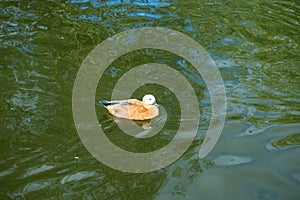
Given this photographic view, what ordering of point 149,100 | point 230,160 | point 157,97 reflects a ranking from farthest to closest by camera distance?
point 157,97 → point 149,100 → point 230,160

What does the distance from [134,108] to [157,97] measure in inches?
21.9

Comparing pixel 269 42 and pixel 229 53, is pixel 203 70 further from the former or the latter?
pixel 269 42

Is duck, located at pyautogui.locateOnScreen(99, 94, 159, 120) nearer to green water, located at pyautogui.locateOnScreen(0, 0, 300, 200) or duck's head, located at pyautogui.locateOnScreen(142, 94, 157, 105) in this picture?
duck's head, located at pyautogui.locateOnScreen(142, 94, 157, 105)

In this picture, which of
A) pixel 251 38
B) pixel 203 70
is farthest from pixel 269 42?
pixel 203 70

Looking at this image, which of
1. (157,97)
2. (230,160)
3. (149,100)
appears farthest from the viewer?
(157,97)

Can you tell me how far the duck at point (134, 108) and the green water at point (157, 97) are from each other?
15cm

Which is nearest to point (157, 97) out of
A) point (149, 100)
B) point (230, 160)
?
point (149, 100)

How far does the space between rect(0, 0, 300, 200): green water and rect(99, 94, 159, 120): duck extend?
0.50 feet

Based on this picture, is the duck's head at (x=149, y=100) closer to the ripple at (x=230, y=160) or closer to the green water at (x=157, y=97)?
the green water at (x=157, y=97)

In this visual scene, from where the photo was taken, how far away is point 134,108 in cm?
566

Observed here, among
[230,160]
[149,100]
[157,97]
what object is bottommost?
[230,160]

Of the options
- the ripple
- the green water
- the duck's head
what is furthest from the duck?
the ripple

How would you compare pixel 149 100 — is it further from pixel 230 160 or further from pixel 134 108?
pixel 230 160

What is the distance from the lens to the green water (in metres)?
4.57
